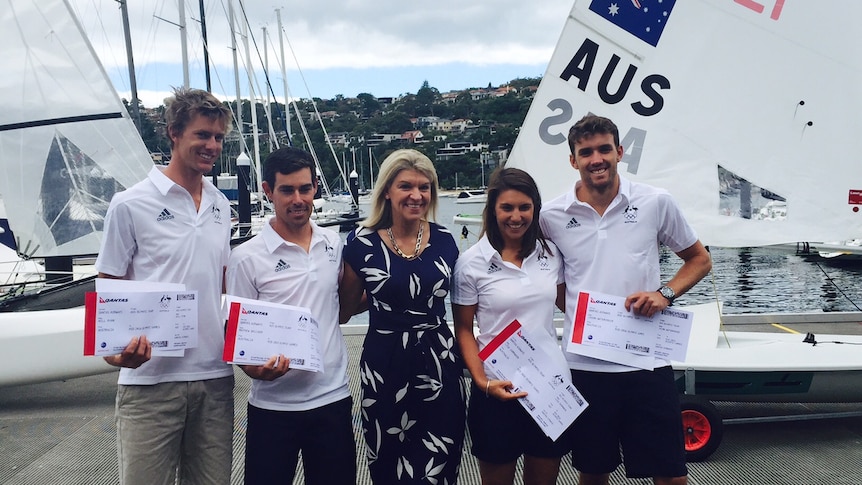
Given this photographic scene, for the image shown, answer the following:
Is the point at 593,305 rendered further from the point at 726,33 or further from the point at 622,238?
the point at 726,33

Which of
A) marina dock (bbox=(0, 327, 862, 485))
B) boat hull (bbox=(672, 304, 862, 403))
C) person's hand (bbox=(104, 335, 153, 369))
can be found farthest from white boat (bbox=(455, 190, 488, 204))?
person's hand (bbox=(104, 335, 153, 369))

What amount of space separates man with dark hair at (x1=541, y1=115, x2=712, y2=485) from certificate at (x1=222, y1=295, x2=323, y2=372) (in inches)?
35.7

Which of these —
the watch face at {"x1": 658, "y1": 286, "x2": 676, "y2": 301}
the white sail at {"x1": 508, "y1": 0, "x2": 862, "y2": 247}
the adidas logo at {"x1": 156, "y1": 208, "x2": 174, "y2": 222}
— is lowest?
the watch face at {"x1": 658, "y1": 286, "x2": 676, "y2": 301}

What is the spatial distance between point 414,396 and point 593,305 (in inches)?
25.9

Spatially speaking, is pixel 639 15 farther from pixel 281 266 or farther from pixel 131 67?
pixel 131 67

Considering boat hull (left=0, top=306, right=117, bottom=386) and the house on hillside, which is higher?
boat hull (left=0, top=306, right=117, bottom=386)

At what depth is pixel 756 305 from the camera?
13.1 m

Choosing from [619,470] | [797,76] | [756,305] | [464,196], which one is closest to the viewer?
[619,470]

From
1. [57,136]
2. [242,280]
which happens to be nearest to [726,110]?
[242,280]

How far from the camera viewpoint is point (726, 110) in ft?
12.6

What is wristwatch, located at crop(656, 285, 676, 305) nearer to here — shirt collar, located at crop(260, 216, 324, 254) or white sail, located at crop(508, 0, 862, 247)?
shirt collar, located at crop(260, 216, 324, 254)

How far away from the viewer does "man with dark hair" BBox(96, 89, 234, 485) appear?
201cm

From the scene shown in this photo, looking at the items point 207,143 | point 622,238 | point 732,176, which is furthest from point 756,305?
point 207,143

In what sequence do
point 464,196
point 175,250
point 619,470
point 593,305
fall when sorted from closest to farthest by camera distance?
1. point 175,250
2. point 593,305
3. point 619,470
4. point 464,196
